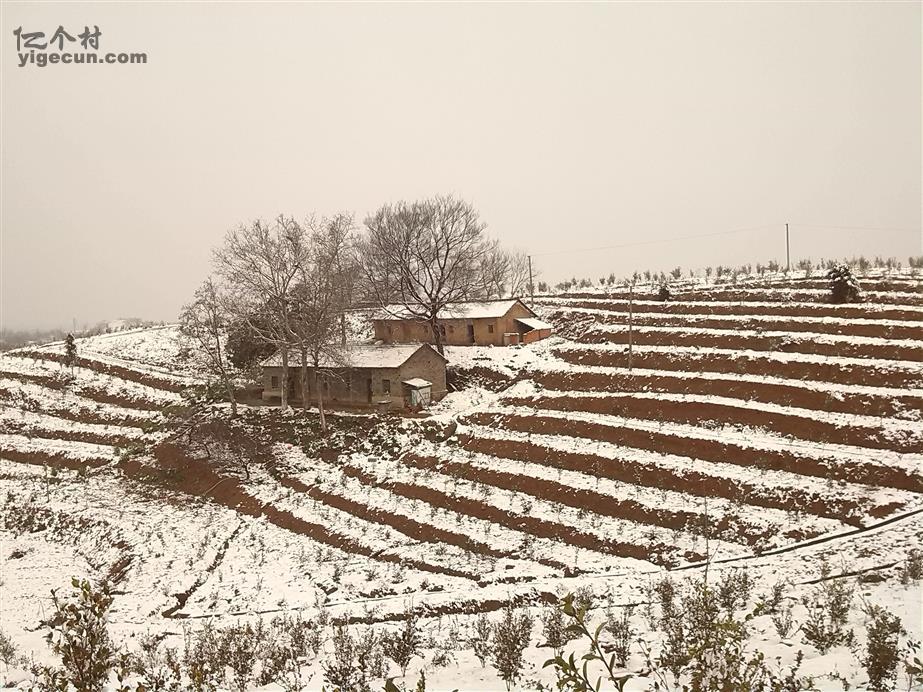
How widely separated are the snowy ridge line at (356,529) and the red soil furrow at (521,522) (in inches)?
97.3

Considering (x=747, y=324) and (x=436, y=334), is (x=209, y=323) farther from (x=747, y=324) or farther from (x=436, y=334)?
(x=747, y=324)

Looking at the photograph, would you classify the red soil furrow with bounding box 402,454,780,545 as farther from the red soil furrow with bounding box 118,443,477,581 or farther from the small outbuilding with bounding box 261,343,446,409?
the small outbuilding with bounding box 261,343,446,409

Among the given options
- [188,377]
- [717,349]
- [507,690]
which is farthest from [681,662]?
[188,377]

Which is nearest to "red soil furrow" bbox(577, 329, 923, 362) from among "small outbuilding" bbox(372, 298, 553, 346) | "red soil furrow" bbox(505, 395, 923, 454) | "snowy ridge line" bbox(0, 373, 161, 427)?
"small outbuilding" bbox(372, 298, 553, 346)

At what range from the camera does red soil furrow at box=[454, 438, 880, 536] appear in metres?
21.0

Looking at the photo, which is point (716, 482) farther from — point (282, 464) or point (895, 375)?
point (282, 464)

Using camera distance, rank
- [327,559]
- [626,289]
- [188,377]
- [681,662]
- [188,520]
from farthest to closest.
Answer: [626,289] < [188,377] < [188,520] < [327,559] < [681,662]

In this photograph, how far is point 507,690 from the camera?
8.62m

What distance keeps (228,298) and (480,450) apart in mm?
21411

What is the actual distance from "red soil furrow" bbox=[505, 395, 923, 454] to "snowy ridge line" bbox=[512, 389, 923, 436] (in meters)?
0.14

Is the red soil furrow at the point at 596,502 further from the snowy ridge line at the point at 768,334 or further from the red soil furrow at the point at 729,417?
the snowy ridge line at the point at 768,334

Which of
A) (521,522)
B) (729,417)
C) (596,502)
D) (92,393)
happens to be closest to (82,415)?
(92,393)

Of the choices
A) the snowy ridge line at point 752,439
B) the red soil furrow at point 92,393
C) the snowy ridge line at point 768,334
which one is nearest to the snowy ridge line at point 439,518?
the snowy ridge line at point 752,439

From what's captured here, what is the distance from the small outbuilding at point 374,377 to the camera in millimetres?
38156
